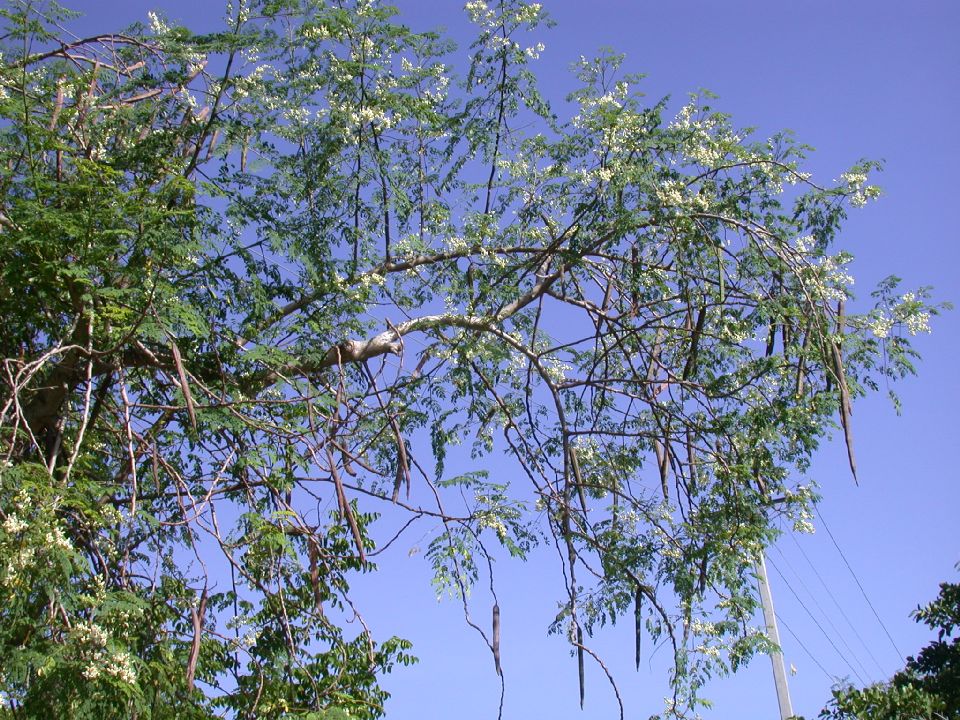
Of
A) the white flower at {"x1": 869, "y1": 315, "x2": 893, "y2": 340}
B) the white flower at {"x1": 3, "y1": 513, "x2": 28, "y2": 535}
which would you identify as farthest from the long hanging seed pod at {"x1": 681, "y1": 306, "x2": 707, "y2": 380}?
the white flower at {"x1": 3, "y1": 513, "x2": 28, "y2": 535}

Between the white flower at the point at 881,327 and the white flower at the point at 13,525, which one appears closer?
the white flower at the point at 13,525

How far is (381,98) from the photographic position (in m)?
6.53

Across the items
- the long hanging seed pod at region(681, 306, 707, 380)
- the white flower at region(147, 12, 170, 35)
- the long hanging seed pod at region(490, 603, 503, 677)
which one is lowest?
the long hanging seed pod at region(490, 603, 503, 677)

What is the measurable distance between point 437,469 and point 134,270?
7.82 ft

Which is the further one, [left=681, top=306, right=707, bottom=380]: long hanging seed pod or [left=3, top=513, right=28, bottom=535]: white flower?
[left=681, top=306, right=707, bottom=380]: long hanging seed pod

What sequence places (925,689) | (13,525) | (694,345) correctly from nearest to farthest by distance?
1. (13,525)
2. (694,345)
3. (925,689)

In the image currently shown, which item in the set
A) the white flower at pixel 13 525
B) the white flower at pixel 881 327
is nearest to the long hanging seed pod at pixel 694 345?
the white flower at pixel 881 327

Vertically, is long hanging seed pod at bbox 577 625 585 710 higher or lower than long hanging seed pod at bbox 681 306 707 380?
lower

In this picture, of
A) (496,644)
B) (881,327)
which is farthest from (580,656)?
(881,327)

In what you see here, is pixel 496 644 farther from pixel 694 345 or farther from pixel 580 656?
pixel 694 345

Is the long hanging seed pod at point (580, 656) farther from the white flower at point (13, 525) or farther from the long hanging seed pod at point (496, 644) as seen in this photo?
the white flower at point (13, 525)

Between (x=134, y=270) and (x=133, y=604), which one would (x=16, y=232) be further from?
(x=133, y=604)

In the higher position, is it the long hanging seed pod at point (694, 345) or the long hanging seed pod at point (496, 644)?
the long hanging seed pod at point (694, 345)

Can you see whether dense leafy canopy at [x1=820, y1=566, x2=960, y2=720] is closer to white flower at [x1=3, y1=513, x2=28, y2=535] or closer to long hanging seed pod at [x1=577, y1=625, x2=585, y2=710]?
long hanging seed pod at [x1=577, y1=625, x2=585, y2=710]
